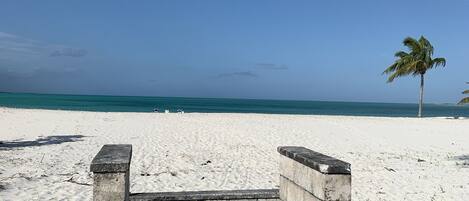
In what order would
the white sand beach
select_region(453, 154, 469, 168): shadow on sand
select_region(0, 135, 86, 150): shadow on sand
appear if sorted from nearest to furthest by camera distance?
1. the white sand beach
2. select_region(453, 154, 469, 168): shadow on sand
3. select_region(0, 135, 86, 150): shadow on sand

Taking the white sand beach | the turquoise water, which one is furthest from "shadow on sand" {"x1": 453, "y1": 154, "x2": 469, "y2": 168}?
the turquoise water

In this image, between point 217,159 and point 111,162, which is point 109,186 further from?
point 217,159

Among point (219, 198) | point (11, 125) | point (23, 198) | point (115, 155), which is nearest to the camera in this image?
point (115, 155)

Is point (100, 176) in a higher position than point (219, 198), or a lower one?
higher

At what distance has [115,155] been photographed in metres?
4.20

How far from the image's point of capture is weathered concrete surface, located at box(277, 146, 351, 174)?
3.75m

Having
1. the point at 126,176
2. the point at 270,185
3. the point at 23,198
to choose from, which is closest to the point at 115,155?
the point at 126,176

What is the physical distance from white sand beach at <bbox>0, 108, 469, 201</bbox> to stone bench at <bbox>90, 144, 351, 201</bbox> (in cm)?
291

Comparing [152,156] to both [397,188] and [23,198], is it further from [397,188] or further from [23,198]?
[397,188]

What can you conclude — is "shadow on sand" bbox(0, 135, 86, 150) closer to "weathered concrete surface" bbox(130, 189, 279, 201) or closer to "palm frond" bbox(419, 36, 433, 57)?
"weathered concrete surface" bbox(130, 189, 279, 201)

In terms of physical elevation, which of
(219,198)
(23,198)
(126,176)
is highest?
(126,176)

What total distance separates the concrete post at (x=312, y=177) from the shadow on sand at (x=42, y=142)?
946 centimetres

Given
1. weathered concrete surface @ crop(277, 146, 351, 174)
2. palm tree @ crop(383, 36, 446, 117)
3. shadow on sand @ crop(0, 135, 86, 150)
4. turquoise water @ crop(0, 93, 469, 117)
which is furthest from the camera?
turquoise water @ crop(0, 93, 469, 117)

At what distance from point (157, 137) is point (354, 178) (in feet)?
25.0
